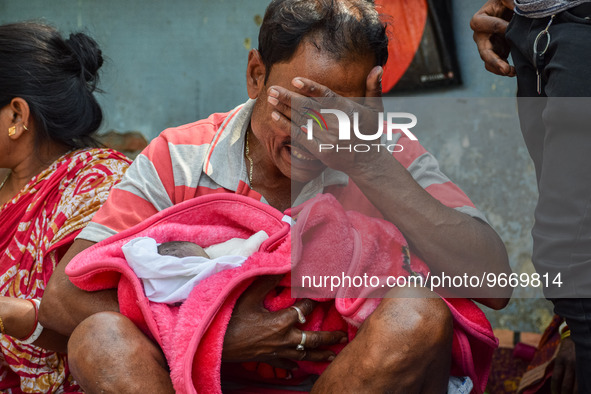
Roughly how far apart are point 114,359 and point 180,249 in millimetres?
337

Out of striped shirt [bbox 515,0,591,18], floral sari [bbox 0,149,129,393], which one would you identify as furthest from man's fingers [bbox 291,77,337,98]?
floral sari [bbox 0,149,129,393]

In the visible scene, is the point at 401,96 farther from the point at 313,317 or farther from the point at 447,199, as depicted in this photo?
the point at 313,317

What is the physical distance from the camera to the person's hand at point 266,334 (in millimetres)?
1768

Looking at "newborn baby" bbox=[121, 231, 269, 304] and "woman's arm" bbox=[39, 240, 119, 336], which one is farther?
"woman's arm" bbox=[39, 240, 119, 336]

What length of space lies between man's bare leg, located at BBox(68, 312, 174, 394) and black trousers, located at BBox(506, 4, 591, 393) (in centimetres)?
108

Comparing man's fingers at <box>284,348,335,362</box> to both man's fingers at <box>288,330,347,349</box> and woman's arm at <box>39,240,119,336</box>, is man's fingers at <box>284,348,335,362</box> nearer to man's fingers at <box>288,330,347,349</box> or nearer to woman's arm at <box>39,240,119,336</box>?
man's fingers at <box>288,330,347,349</box>

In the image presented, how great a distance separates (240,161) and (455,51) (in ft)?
5.76

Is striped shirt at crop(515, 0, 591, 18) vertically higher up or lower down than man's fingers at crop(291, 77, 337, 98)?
higher up

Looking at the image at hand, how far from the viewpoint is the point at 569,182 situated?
5.71ft

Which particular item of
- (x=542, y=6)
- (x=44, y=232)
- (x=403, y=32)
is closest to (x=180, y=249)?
(x=44, y=232)

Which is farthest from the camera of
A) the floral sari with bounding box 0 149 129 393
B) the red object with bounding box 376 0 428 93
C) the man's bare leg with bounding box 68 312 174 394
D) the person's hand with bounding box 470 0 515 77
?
the red object with bounding box 376 0 428 93

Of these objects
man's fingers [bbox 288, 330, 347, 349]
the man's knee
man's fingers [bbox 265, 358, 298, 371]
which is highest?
the man's knee

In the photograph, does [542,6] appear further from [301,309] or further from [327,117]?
[301,309]

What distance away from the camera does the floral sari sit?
7.98 feet
